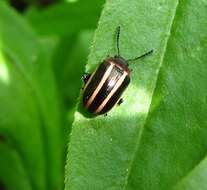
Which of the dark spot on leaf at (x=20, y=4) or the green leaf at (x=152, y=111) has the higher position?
the dark spot on leaf at (x=20, y=4)

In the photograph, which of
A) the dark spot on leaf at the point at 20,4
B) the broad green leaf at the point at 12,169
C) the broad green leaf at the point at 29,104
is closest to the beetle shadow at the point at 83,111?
the broad green leaf at the point at 29,104

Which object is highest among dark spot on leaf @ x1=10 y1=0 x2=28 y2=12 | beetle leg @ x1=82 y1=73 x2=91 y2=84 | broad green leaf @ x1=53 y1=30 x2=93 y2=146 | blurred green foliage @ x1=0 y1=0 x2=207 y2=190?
dark spot on leaf @ x1=10 y1=0 x2=28 y2=12

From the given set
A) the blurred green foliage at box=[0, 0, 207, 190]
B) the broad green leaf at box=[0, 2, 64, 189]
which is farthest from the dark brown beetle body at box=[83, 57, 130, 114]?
the broad green leaf at box=[0, 2, 64, 189]

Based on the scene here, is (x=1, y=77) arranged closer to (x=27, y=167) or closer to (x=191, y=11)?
(x=27, y=167)

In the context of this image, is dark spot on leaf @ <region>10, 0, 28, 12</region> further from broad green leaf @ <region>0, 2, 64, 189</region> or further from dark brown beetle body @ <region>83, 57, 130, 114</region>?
dark brown beetle body @ <region>83, 57, 130, 114</region>

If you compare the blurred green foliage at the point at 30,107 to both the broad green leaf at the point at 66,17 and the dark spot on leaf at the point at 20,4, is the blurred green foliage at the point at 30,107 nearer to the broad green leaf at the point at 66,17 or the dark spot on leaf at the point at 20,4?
the broad green leaf at the point at 66,17
